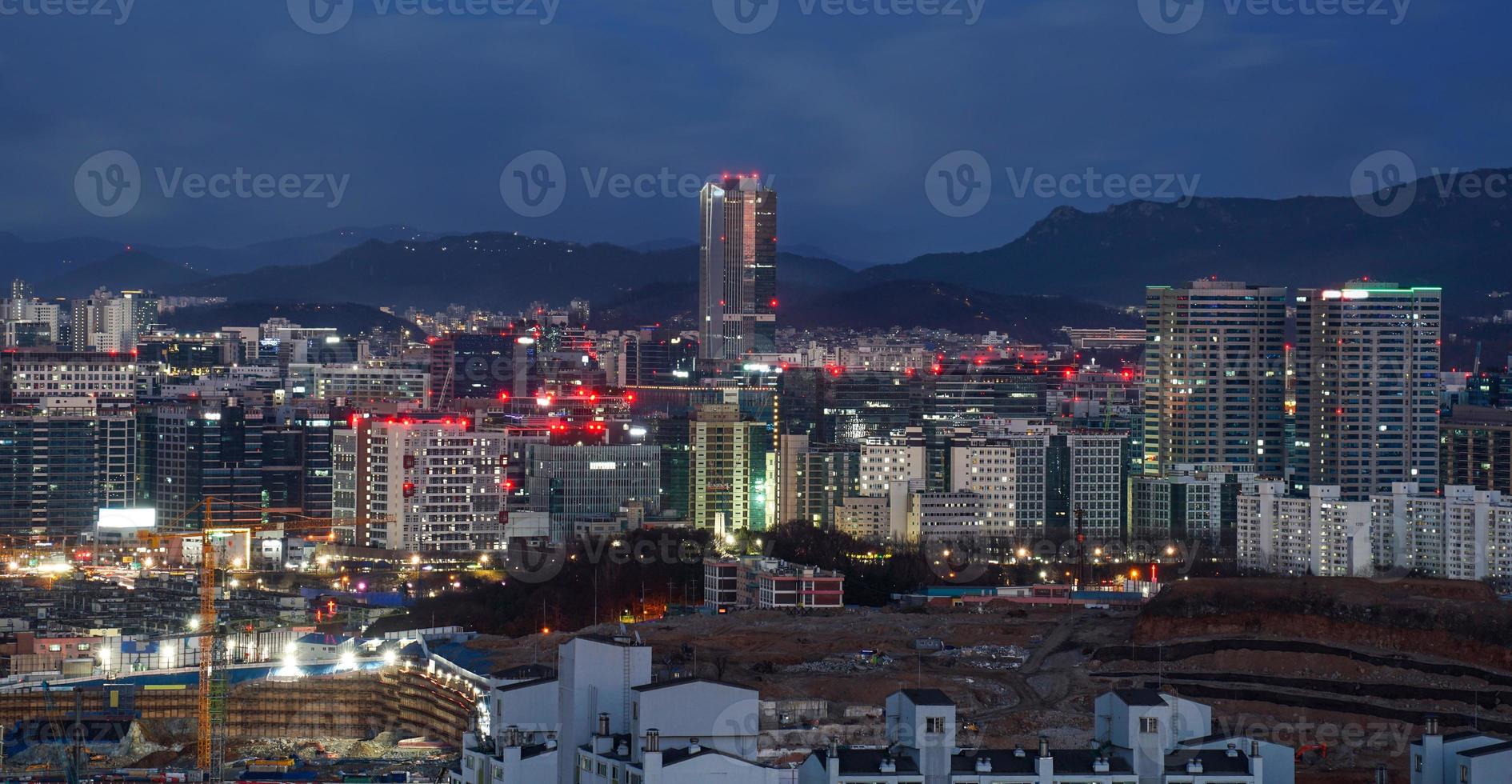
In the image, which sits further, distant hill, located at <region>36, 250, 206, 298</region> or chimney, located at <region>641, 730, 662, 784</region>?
distant hill, located at <region>36, 250, 206, 298</region>

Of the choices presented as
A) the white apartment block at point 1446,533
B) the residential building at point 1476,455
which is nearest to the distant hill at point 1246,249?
the residential building at point 1476,455

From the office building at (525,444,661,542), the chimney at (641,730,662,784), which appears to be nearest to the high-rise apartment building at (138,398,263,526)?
the office building at (525,444,661,542)

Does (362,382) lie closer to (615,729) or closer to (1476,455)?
(1476,455)

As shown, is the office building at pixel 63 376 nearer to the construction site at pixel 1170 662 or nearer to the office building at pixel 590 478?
the office building at pixel 590 478

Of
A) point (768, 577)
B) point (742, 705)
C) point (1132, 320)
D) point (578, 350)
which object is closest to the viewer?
point (742, 705)

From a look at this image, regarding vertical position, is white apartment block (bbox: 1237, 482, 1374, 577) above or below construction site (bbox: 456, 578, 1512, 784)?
above

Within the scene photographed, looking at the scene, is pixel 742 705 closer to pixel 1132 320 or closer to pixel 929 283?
pixel 1132 320

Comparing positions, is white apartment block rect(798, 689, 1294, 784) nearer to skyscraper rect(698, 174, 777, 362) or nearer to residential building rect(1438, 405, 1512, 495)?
residential building rect(1438, 405, 1512, 495)

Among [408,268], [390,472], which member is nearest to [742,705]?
[390,472]
